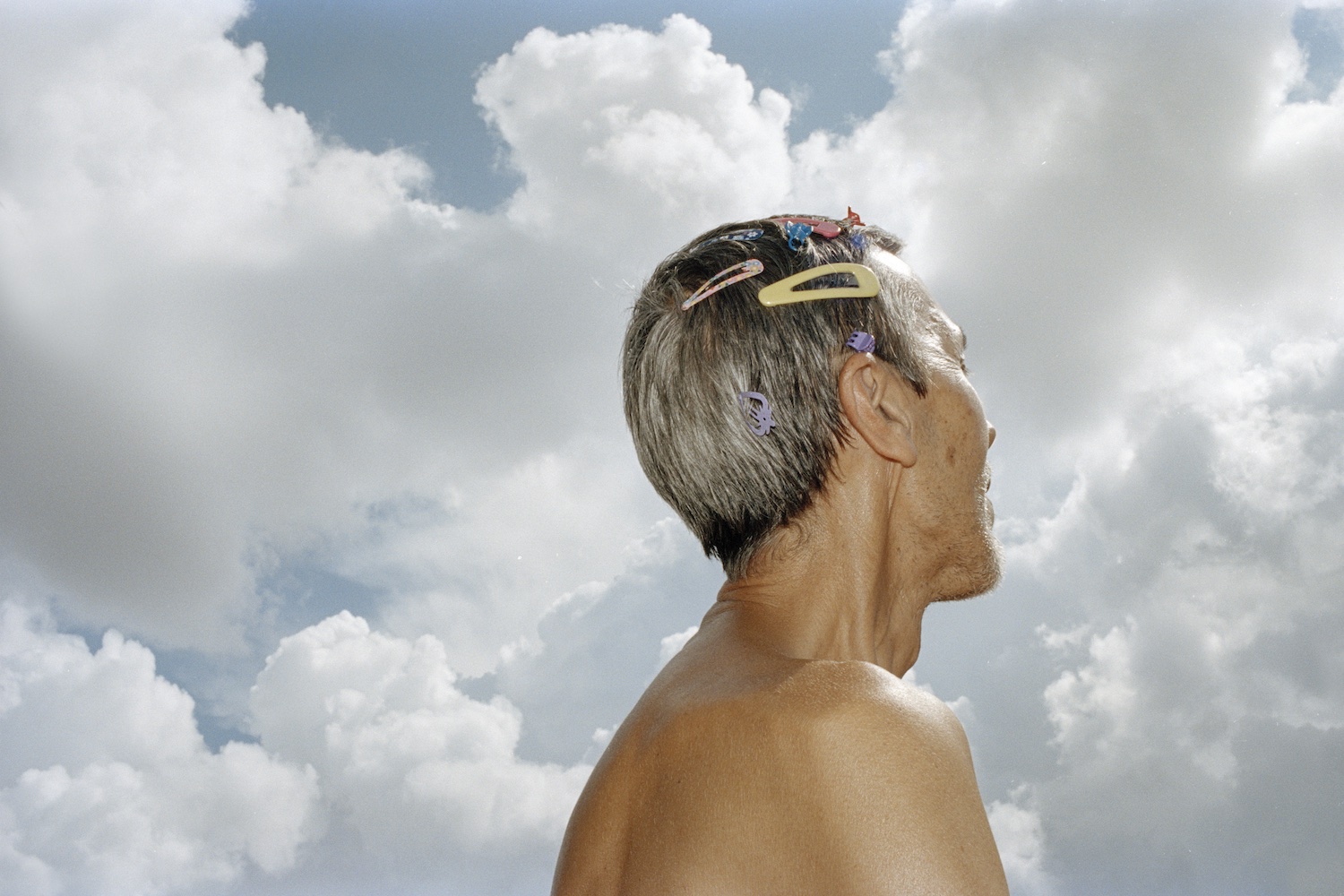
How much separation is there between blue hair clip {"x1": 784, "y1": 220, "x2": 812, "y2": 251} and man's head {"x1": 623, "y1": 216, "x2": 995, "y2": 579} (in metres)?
0.01

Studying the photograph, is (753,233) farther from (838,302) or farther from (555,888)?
(555,888)

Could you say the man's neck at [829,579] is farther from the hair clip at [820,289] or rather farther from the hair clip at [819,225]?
the hair clip at [819,225]

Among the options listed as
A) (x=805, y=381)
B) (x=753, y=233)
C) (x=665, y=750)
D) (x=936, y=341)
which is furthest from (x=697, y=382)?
(x=665, y=750)

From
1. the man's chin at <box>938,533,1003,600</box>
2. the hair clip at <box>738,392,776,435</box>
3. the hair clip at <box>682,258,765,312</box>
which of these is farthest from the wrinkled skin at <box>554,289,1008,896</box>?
the hair clip at <box>682,258,765,312</box>

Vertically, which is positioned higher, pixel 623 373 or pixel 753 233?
pixel 753 233

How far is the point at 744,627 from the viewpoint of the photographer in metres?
3.52

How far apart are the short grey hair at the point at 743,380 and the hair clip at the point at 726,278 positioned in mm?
24

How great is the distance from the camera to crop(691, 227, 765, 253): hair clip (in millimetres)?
3996

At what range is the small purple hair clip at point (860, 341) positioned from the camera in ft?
12.2

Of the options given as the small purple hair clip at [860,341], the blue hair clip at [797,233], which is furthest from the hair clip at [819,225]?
the small purple hair clip at [860,341]

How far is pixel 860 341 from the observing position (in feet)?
12.2

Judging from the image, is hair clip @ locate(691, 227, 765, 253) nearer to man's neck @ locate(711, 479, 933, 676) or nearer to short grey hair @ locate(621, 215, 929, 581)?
short grey hair @ locate(621, 215, 929, 581)

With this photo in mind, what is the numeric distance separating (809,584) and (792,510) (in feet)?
0.86

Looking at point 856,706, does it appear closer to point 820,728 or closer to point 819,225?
point 820,728
